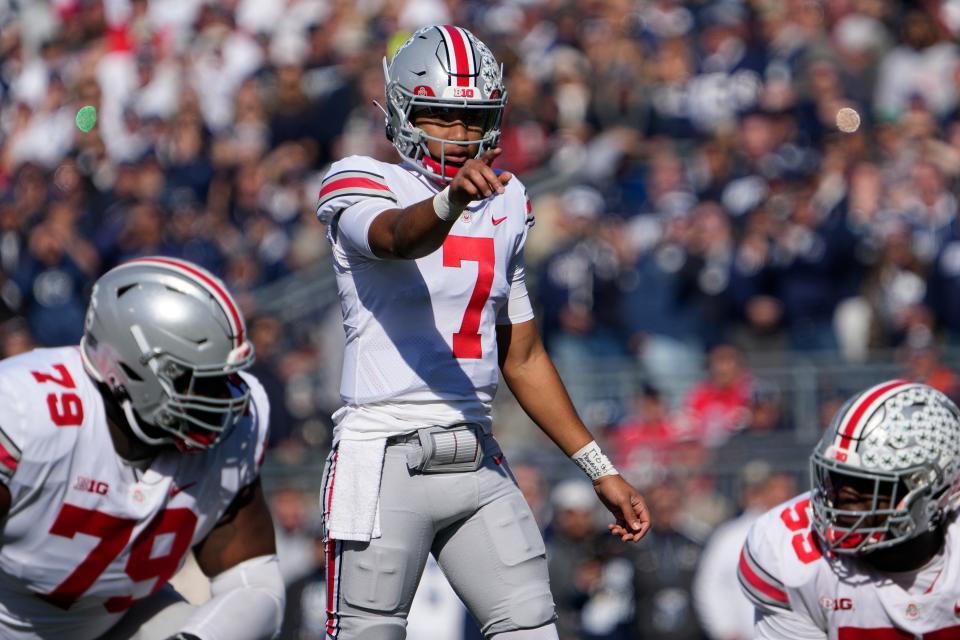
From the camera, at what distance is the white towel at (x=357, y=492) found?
13.9ft

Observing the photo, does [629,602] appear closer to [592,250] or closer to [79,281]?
[592,250]

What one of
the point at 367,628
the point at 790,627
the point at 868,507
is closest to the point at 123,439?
the point at 367,628

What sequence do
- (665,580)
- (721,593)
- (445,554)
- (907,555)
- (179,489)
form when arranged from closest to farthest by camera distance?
Answer: (445,554), (179,489), (907,555), (721,593), (665,580)

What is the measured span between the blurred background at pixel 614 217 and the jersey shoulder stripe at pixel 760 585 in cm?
347

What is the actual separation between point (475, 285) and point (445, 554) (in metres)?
0.71

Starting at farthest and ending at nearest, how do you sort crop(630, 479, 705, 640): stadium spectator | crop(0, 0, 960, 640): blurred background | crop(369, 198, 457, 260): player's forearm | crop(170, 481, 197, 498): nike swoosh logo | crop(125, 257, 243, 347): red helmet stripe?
crop(0, 0, 960, 640): blurred background < crop(630, 479, 705, 640): stadium spectator < crop(170, 481, 197, 498): nike swoosh logo < crop(125, 257, 243, 347): red helmet stripe < crop(369, 198, 457, 260): player's forearm

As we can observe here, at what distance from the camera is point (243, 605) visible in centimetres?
445

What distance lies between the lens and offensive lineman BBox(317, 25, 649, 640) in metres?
4.25

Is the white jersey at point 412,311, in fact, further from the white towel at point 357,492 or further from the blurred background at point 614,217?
the blurred background at point 614,217

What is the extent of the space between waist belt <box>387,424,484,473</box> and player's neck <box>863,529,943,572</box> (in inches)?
46.7

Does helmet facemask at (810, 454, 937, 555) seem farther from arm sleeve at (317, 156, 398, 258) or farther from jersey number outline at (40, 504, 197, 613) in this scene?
jersey number outline at (40, 504, 197, 613)

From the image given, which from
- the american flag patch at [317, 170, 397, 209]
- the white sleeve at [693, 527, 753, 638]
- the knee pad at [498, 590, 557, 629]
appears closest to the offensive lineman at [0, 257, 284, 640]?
the american flag patch at [317, 170, 397, 209]

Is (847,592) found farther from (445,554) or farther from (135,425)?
(135,425)

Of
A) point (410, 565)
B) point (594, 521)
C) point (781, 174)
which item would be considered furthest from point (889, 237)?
point (410, 565)
